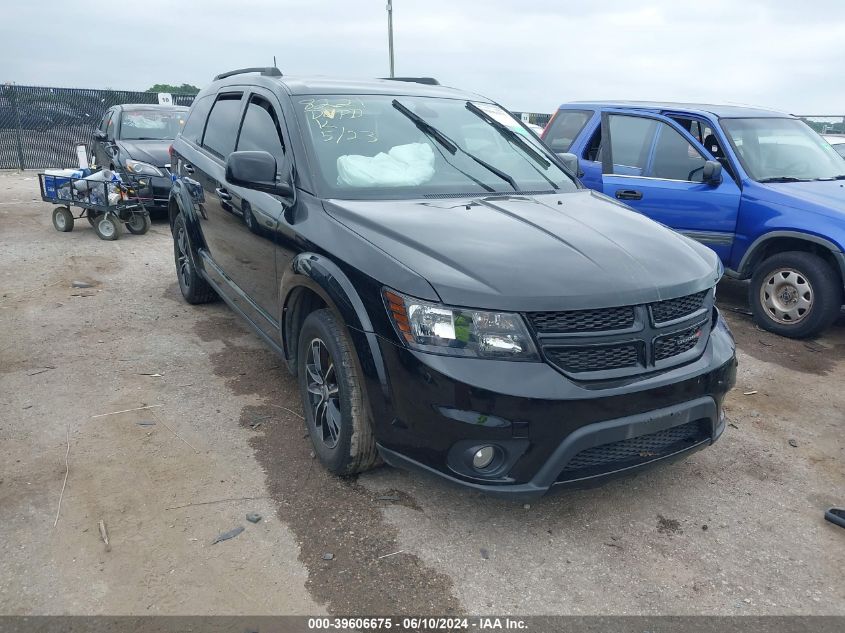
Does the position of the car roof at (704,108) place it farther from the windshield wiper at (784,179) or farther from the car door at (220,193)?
the car door at (220,193)

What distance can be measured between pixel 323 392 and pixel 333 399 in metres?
0.09

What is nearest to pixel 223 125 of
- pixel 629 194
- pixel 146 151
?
pixel 629 194

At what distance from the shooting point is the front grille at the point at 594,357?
2572 mm

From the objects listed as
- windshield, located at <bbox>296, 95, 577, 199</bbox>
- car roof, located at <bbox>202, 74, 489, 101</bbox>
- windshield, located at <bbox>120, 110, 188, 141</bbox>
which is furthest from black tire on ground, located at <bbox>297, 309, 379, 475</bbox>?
windshield, located at <bbox>120, 110, 188, 141</bbox>

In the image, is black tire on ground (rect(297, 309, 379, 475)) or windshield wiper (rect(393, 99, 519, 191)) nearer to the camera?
black tire on ground (rect(297, 309, 379, 475))

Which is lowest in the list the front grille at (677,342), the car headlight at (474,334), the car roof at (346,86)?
the front grille at (677,342)

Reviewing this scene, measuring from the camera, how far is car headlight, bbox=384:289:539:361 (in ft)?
8.34

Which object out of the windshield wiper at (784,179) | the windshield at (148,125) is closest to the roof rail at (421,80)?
the windshield wiper at (784,179)

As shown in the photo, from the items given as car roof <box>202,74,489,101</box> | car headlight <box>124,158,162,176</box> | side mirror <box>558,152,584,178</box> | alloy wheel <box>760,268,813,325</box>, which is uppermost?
car roof <box>202,74,489,101</box>

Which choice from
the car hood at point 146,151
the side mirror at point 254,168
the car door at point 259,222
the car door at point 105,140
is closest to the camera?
the side mirror at point 254,168

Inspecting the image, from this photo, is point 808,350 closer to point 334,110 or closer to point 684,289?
point 684,289

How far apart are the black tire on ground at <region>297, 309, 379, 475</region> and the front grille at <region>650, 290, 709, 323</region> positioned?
129 cm

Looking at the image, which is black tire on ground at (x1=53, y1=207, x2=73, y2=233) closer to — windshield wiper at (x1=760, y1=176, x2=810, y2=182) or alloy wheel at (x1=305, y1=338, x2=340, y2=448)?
alloy wheel at (x1=305, y1=338, x2=340, y2=448)

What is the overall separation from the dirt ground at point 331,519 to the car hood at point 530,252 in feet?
2.85
